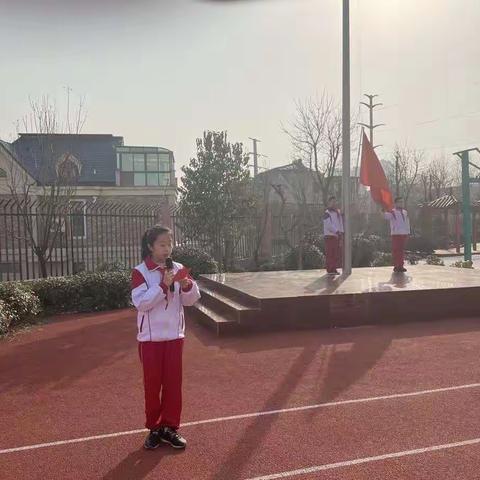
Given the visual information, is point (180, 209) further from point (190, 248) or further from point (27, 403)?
point (27, 403)

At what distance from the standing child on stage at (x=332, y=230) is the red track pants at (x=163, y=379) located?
8.57 metres

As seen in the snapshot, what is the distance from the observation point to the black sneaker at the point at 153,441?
3979mm

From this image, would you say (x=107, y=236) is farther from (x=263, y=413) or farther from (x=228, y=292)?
(x=263, y=413)

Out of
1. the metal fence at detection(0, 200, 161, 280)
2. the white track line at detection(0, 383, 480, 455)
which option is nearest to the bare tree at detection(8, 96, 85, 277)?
the metal fence at detection(0, 200, 161, 280)

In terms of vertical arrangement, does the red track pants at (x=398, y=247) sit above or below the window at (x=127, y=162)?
below

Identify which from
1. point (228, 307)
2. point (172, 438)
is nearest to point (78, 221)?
point (228, 307)

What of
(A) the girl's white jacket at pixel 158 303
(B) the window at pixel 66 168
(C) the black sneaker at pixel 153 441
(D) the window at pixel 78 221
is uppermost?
(B) the window at pixel 66 168

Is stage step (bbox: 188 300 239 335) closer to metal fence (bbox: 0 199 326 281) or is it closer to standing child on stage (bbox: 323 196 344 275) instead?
standing child on stage (bbox: 323 196 344 275)

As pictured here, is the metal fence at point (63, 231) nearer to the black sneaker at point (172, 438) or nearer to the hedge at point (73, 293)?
the hedge at point (73, 293)

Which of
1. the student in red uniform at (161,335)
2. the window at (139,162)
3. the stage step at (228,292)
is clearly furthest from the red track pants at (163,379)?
the window at (139,162)

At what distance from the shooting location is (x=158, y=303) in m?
3.85

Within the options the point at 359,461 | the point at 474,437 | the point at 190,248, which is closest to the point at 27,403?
the point at 359,461

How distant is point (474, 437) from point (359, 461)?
1035 millimetres

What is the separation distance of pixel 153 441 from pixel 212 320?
182 inches
